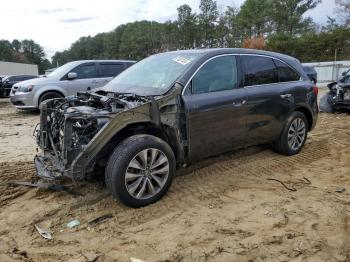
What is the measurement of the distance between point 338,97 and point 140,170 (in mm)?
9010

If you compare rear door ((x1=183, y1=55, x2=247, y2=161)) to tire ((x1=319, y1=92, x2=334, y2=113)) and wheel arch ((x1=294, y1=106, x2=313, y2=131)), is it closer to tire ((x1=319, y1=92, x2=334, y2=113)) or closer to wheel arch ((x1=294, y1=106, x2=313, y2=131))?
wheel arch ((x1=294, y1=106, x2=313, y2=131))

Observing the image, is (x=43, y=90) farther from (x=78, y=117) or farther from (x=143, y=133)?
(x=78, y=117)

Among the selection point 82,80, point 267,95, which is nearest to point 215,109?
point 267,95

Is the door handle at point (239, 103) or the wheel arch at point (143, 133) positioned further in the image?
the door handle at point (239, 103)

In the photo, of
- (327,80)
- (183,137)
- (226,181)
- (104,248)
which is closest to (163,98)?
(183,137)

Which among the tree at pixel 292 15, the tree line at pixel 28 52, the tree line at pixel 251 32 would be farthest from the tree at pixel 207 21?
the tree line at pixel 28 52

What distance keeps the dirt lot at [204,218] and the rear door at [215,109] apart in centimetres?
54

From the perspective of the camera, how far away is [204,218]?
4.25 metres

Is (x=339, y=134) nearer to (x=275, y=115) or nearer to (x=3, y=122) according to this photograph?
(x=275, y=115)

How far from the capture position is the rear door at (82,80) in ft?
40.4

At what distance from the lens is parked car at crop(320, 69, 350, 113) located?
11.4 m

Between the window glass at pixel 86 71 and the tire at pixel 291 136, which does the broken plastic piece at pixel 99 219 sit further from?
the window glass at pixel 86 71

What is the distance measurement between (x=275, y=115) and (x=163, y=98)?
2197 millimetres

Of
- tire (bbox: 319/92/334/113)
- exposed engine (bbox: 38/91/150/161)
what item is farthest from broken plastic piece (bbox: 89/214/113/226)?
tire (bbox: 319/92/334/113)
